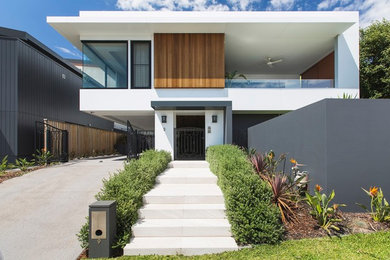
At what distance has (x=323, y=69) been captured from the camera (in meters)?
12.1

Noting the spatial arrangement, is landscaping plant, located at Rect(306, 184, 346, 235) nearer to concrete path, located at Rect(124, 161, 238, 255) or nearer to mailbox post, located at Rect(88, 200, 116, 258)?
concrete path, located at Rect(124, 161, 238, 255)

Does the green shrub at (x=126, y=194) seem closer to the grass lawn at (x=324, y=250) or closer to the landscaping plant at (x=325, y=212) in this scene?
the grass lawn at (x=324, y=250)

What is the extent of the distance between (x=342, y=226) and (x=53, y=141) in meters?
12.0

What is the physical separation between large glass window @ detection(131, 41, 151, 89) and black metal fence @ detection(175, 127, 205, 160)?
2.83m

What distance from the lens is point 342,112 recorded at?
3.96 metres

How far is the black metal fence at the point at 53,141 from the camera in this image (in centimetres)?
992

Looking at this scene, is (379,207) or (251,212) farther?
(379,207)

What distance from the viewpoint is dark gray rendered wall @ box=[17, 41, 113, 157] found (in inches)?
390

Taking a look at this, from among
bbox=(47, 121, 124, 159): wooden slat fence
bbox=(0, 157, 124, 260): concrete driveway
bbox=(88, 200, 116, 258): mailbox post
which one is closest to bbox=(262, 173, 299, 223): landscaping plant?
bbox=(88, 200, 116, 258): mailbox post

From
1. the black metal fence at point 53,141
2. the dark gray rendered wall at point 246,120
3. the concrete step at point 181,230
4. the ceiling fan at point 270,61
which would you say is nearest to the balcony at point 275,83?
the dark gray rendered wall at point 246,120

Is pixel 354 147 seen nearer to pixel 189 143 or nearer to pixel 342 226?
pixel 342 226

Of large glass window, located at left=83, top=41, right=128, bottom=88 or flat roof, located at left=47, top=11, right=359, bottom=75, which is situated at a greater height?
flat roof, located at left=47, top=11, right=359, bottom=75

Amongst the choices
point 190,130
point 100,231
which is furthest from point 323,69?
point 100,231

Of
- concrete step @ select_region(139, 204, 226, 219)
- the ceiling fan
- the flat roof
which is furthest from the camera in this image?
the ceiling fan
